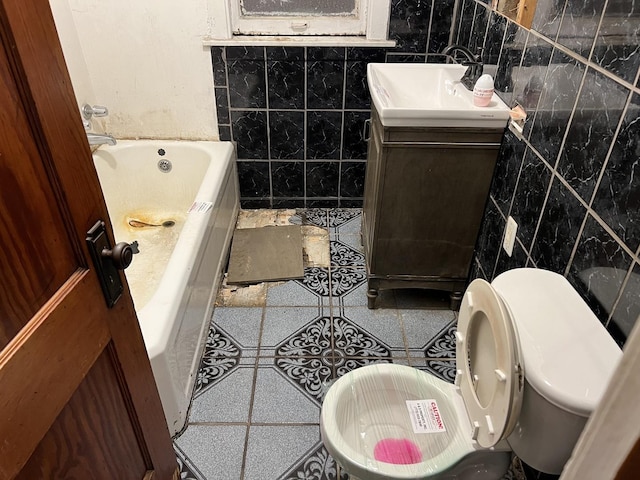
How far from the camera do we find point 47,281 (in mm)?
703

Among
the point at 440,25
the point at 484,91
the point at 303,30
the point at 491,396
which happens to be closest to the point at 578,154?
→ the point at 484,91

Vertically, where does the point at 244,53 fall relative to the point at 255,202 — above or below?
above

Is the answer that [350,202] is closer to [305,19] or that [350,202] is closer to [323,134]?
[323,134]

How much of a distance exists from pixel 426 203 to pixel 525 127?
0.45 metres

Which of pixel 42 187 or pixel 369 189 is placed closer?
pixel 42 187

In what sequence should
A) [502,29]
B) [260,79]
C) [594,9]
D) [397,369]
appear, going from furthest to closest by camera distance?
[260,79]
[502,29]
[397,369]
[594,9]

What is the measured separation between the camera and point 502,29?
1697mm

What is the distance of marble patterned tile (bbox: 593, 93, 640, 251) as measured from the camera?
992mm

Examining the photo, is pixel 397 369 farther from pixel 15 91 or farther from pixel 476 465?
pixel 15 91

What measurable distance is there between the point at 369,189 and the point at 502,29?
802 mm

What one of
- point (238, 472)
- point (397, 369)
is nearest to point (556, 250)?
point (397, 369)

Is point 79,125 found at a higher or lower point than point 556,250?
higher

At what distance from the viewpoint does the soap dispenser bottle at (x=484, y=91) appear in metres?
1.64

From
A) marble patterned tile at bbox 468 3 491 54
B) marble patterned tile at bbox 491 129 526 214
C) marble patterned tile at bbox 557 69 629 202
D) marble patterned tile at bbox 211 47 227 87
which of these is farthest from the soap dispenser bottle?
marble patterned tile at bbox 211 47 227 87
